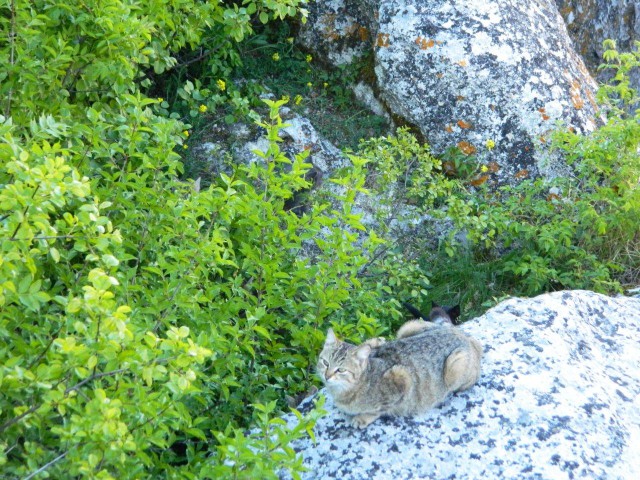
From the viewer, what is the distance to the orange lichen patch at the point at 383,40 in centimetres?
813

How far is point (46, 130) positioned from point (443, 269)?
3.96 metres

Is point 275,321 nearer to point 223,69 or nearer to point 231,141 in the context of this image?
point 231,141

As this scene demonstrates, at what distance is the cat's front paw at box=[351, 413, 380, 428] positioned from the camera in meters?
4.63

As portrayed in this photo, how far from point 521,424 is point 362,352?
942mm

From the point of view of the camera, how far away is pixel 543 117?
25.7ft

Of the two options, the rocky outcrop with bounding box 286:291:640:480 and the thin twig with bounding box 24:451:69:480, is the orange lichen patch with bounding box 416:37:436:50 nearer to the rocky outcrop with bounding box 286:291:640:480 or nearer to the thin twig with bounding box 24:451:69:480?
the rocky outcrop with bounding box 286:291:640:480

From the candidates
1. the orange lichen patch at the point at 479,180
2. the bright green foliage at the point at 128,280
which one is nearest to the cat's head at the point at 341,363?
the bright green foliage at the point at 128,280

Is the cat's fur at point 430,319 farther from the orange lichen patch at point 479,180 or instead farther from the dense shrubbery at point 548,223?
the orange lichen patch at point 479,180

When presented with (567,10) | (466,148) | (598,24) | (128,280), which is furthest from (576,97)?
(128,280)

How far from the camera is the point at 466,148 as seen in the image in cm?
785

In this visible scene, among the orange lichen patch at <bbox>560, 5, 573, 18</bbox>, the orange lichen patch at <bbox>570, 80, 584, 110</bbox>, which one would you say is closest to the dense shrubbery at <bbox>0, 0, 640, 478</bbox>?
the orange lichen patch at <bbox>570, 80, 584, 110</bbox>

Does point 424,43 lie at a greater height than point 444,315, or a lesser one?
greater

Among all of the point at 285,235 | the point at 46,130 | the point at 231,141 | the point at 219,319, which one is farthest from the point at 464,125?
the point at 46,130

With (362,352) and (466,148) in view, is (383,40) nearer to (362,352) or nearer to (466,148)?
(466,148)
